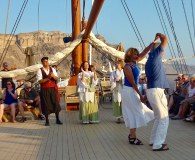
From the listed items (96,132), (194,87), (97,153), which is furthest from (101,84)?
(97,153)

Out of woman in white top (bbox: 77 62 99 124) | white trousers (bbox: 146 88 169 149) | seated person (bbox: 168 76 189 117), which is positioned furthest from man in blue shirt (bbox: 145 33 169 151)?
seated person (bbox: 168 76 189 117)

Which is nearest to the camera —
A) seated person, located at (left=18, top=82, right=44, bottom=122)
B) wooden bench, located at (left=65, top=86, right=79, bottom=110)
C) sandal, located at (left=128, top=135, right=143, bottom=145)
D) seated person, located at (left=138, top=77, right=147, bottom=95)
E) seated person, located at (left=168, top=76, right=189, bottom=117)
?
sandal, located at (left=128, top=135, right=143, bottom=145)

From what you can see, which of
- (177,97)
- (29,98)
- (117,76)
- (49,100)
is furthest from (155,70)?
(29,98)

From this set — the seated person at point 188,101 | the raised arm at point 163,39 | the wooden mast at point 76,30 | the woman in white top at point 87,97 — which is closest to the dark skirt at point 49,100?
the woman in white top at point 87,97

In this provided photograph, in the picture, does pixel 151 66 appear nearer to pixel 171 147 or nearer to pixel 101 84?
pixel 171 147

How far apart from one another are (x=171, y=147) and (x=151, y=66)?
1.41m

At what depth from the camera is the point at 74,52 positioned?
688 inches

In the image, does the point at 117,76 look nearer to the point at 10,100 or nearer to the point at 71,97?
the point at 10,100

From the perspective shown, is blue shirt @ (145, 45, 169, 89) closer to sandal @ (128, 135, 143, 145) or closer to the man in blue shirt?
the man in blue shirt

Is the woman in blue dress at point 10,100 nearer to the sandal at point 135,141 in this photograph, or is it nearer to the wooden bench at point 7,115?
the wooden bench at point 7,115

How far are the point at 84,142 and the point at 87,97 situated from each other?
3228mm

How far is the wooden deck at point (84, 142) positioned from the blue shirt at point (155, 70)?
3.57 feet

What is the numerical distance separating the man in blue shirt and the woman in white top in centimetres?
405

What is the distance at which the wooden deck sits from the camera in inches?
279
